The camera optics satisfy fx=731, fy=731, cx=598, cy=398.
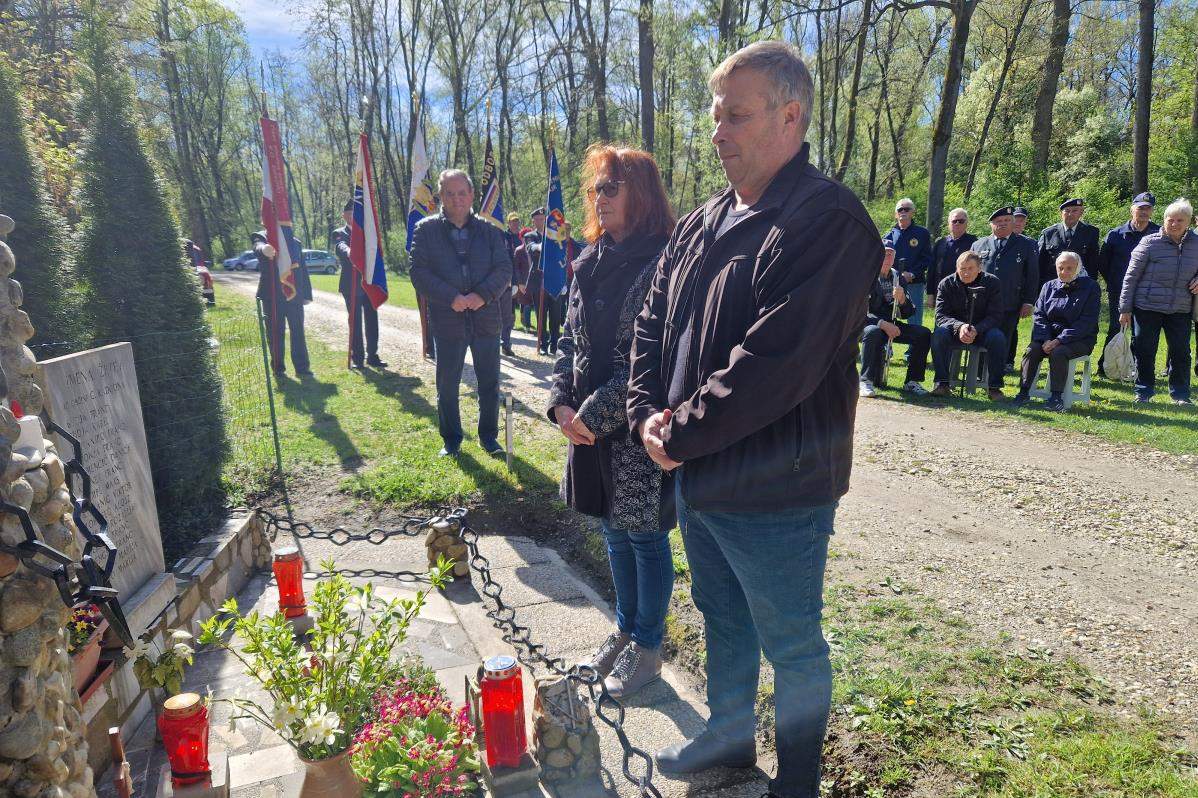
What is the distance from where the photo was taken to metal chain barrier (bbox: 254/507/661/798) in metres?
2.46

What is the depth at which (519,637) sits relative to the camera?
11.2ft

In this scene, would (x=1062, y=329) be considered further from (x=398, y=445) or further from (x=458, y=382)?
(x=398, y=445)

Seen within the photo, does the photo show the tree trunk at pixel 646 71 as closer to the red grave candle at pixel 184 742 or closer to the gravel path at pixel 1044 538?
the gravel path at pixel 1044 538

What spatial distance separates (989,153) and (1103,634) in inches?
989

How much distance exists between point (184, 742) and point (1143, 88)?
716 inches

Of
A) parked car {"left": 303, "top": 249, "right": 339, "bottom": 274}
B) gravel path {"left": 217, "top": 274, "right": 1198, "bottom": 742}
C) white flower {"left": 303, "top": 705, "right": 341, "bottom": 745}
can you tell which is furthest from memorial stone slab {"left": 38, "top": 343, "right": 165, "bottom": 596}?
parked car {"left": 303, "top": 249, "right": 339, "bottom": 274}

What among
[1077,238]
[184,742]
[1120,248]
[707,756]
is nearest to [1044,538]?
[707,756]

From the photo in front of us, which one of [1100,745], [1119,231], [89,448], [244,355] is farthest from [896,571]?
[1119,231]

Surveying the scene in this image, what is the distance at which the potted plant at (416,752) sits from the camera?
232 cm

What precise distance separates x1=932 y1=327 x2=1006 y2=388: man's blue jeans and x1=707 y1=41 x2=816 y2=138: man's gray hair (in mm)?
7146

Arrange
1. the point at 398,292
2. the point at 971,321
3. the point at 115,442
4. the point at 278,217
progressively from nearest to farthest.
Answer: the point at 115,442 → the point at 971,321 → the point at 278,217 → the point at 398,292

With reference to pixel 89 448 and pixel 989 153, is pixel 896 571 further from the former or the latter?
pixel 989 153

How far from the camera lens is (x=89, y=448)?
3.03 meters

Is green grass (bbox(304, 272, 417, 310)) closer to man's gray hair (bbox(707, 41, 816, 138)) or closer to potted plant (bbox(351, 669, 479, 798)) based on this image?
potted plant (bbox(351, 669, 479, 798))
